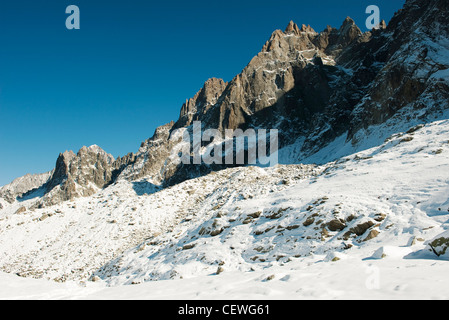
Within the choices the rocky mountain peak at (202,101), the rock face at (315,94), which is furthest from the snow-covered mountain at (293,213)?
the rocky mountain peak at (202,101)

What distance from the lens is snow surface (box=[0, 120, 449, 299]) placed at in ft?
23.8

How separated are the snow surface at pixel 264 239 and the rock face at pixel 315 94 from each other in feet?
104

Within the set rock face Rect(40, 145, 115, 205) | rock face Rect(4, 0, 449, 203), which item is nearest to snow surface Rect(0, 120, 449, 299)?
rock face Rect(4, 0, 449, 203)

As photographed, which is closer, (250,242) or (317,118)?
(250,242)

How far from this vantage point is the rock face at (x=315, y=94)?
2088 inches

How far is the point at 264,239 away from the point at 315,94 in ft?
381

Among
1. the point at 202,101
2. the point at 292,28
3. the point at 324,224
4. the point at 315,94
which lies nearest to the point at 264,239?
the point at 324,224

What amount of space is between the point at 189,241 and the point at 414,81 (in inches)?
2159

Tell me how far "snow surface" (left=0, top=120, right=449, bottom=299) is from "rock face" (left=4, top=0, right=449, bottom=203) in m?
31.9

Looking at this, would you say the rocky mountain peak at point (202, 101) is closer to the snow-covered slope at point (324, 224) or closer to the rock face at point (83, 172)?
the rock face at point (83, 172)

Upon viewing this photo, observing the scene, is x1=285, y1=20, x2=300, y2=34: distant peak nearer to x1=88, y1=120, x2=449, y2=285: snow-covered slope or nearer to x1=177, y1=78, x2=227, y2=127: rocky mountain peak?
x1=177, y1=78, x2=227, y2=127: rocky mountain peak

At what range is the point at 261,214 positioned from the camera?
60.8 feet
